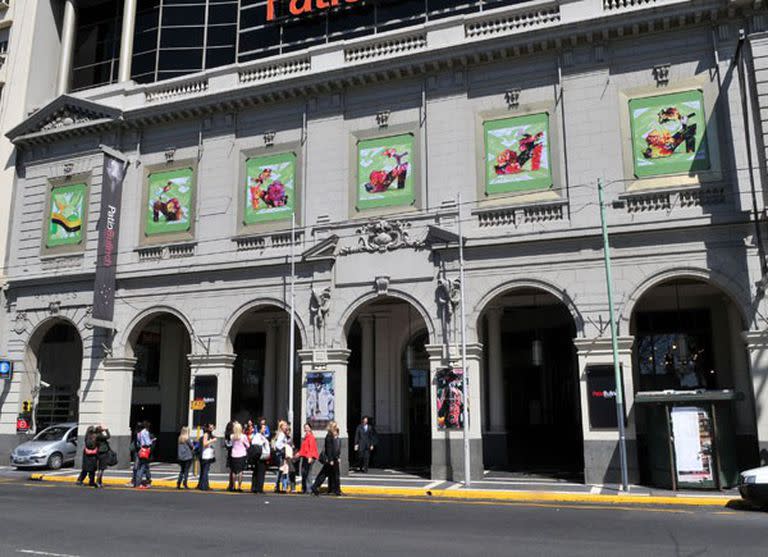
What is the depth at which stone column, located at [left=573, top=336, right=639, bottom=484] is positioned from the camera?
→ 18.4 meters

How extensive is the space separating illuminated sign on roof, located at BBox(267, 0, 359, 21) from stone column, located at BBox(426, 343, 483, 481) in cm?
1451

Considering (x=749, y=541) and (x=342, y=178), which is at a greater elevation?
(x=342, y=178)

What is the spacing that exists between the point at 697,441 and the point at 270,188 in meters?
15.5

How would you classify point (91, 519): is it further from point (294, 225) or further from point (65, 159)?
point (65, 159)

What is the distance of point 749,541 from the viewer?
10.2 metres

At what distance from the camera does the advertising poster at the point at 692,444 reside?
1691 cm

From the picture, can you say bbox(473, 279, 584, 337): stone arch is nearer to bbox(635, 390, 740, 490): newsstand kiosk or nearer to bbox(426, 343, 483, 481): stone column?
bbox(426, 343, 483, 481): stone column

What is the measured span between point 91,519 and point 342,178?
1372 centimetres

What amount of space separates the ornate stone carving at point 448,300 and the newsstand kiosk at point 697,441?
587 cm

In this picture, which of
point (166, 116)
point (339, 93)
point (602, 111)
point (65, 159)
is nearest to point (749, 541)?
point (602, 111)

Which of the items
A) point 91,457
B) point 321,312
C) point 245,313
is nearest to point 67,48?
point 245,313

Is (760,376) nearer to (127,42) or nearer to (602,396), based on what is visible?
(602,396)

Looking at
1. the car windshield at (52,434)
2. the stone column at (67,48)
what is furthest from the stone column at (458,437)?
the stone column at (67,48)

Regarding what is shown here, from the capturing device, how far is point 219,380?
77.3 ft
